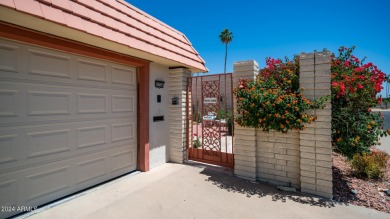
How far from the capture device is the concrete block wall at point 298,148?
12.0 feet

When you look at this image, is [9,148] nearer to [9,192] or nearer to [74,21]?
[9,192]

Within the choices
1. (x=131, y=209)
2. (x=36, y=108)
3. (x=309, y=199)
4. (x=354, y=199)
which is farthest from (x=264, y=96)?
(x=36, y=108)

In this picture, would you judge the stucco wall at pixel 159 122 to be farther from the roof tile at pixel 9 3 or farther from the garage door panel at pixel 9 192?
the roof tile at pixel 9 3

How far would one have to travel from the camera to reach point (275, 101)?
3.77m

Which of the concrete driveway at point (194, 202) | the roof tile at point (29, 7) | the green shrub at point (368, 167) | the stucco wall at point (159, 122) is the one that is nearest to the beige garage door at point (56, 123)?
the concrete driveway at point (194, 202)

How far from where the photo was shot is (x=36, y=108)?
10.2 ft

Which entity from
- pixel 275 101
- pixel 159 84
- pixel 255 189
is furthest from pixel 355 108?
pixel 159 84

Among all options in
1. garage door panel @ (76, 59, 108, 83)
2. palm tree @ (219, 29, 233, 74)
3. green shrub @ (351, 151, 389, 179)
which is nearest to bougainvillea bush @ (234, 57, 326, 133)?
green shrub @ (351, 151, 389, 179)

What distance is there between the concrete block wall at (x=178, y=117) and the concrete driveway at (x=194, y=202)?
1.22m

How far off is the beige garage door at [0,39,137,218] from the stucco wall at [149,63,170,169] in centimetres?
71

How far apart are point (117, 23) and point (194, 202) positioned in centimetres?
366

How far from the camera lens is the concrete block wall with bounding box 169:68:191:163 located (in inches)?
220

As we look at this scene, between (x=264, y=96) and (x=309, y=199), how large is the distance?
2.09 metres

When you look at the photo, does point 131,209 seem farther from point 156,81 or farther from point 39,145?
point 156,81
